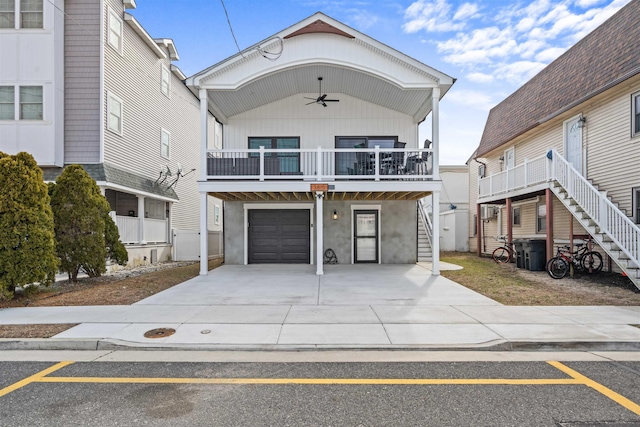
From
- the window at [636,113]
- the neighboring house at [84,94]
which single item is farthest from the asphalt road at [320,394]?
the neighboring house at [84,94]

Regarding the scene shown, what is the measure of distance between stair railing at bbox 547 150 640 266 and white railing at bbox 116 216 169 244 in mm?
14780

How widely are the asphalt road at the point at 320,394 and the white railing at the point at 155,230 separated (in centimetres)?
1120

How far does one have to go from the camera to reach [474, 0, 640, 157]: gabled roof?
34.4 ft

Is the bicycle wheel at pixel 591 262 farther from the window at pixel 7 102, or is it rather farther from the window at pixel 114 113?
the window at pixel 7 102

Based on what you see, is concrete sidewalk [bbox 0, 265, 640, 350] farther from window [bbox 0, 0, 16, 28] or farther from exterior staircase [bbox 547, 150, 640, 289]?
window [bbox 0, 0, 16, 28]

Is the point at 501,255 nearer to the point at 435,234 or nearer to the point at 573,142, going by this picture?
the point at 573,142

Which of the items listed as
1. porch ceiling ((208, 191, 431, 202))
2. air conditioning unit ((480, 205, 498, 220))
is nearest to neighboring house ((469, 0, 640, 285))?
air conditioning unit ((480, 205, 498, 220))

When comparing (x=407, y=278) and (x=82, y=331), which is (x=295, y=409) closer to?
(x=82, y=331)

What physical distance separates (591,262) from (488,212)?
8.30 m

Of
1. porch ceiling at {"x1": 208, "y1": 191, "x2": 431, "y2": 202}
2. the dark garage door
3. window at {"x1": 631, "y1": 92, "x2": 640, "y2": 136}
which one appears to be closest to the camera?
window at {"x1": 631, "y1": 92, "x2": 640, "y2": 136}

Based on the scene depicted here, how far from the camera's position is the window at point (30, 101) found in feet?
39.9

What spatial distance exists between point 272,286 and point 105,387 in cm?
566

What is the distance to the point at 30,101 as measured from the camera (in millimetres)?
12180

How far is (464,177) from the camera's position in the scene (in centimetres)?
2508
